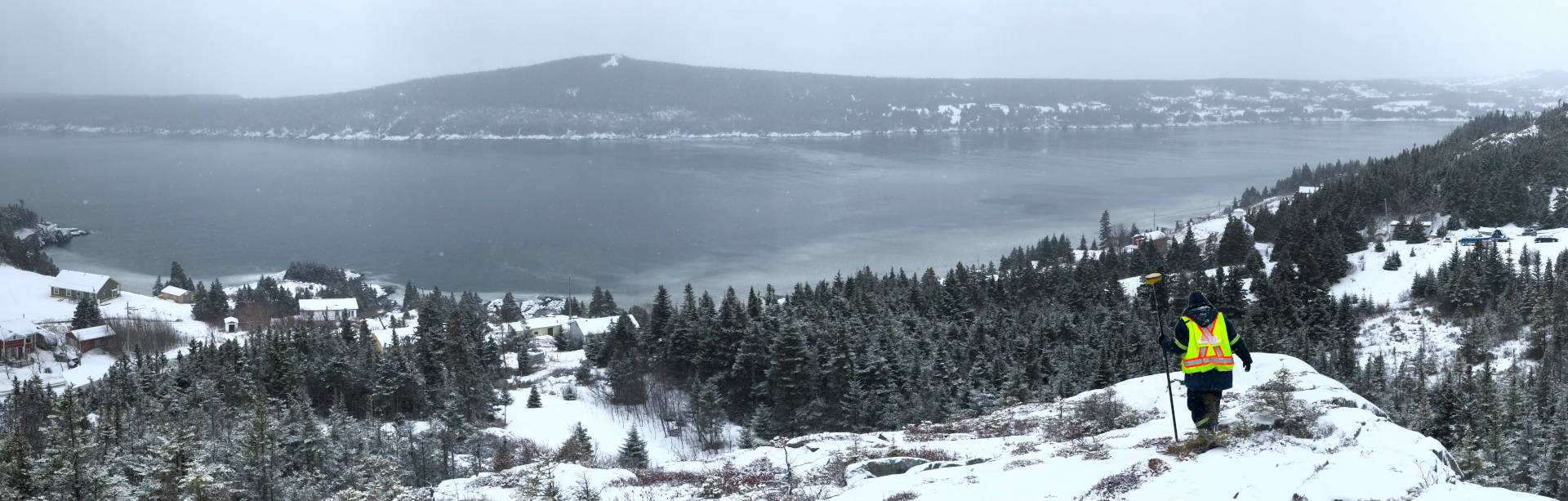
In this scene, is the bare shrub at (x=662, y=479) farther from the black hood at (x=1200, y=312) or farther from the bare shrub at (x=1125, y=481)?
the black hood at (x=1200, y=312)

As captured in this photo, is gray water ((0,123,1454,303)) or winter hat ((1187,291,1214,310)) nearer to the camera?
winter hat ((1187,291,1214,310))

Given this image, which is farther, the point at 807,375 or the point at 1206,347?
the point at 807,375

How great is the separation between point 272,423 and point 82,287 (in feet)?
192

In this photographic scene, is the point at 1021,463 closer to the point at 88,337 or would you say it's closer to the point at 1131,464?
the point at 1131,464

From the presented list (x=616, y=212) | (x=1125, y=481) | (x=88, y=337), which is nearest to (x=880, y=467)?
(x=1125, y=481)

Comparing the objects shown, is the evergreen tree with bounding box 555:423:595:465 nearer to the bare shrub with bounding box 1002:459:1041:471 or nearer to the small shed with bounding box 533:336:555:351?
the bare shrub with bounding box 1002:459:1041:471

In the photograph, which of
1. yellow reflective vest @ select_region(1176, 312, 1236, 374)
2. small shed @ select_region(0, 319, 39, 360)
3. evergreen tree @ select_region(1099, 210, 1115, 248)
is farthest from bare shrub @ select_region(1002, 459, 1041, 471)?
evergreen tree @ select_region(1099, 210, 1115, 248)

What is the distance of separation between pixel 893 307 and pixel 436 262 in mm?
60143

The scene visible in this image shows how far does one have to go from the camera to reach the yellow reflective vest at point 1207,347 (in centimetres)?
1003

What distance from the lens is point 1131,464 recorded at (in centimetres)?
1016

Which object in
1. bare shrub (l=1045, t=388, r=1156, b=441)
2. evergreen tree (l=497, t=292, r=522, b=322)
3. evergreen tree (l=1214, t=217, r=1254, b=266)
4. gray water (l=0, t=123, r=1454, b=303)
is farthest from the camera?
gray water (l=0, t=123, r=1454, b=303)

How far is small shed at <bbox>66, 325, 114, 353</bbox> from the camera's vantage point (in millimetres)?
54438

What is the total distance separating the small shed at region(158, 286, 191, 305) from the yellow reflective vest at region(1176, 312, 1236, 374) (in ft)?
259

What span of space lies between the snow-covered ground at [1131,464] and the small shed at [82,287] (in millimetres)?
66924
